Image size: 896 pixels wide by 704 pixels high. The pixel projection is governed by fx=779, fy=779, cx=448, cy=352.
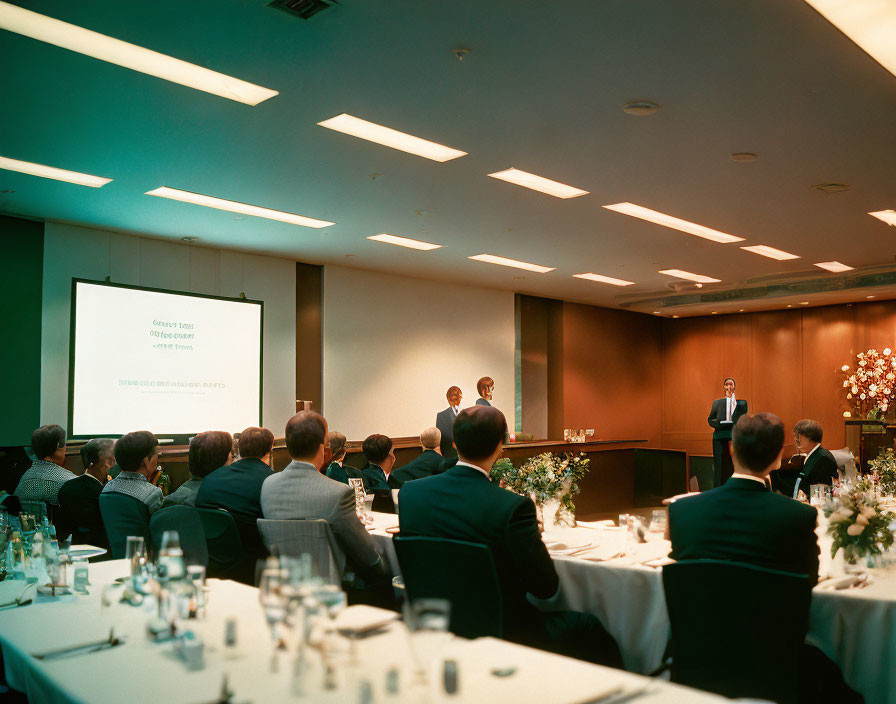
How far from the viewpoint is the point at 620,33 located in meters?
3.96

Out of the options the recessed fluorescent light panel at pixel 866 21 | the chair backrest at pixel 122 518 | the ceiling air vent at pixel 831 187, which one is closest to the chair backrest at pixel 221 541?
the chair backrest at pixel 122 518

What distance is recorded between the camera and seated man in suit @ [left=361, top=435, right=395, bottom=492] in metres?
5.59

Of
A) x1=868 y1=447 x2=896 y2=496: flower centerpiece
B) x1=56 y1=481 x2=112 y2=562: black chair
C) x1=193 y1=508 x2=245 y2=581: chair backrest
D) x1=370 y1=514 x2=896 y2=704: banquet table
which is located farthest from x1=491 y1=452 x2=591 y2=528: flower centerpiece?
x1=56 y1=481 x2=112 y2=562: black chair

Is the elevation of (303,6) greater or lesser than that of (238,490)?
greater

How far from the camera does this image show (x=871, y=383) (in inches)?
516

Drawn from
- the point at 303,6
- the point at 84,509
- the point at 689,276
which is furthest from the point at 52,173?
the point at 689,276

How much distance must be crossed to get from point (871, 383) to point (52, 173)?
41.1 ft

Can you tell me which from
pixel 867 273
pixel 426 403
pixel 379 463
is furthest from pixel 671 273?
pixel 379 463

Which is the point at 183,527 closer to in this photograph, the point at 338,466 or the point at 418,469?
the point at 338,466

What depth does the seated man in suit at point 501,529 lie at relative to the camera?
106 inches

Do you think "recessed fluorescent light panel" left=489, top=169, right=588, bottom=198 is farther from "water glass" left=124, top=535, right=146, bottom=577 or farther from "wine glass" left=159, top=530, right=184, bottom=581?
"wine glass" left=159, top=530, right=184, bottom=581

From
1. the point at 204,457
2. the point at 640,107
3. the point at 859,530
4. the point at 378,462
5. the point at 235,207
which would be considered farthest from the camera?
the point at 235,207

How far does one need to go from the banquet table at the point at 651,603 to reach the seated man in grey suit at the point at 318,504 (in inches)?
18.6

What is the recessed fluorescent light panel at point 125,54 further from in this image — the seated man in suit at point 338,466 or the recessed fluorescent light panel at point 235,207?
the seated man in suit at point 338,466
